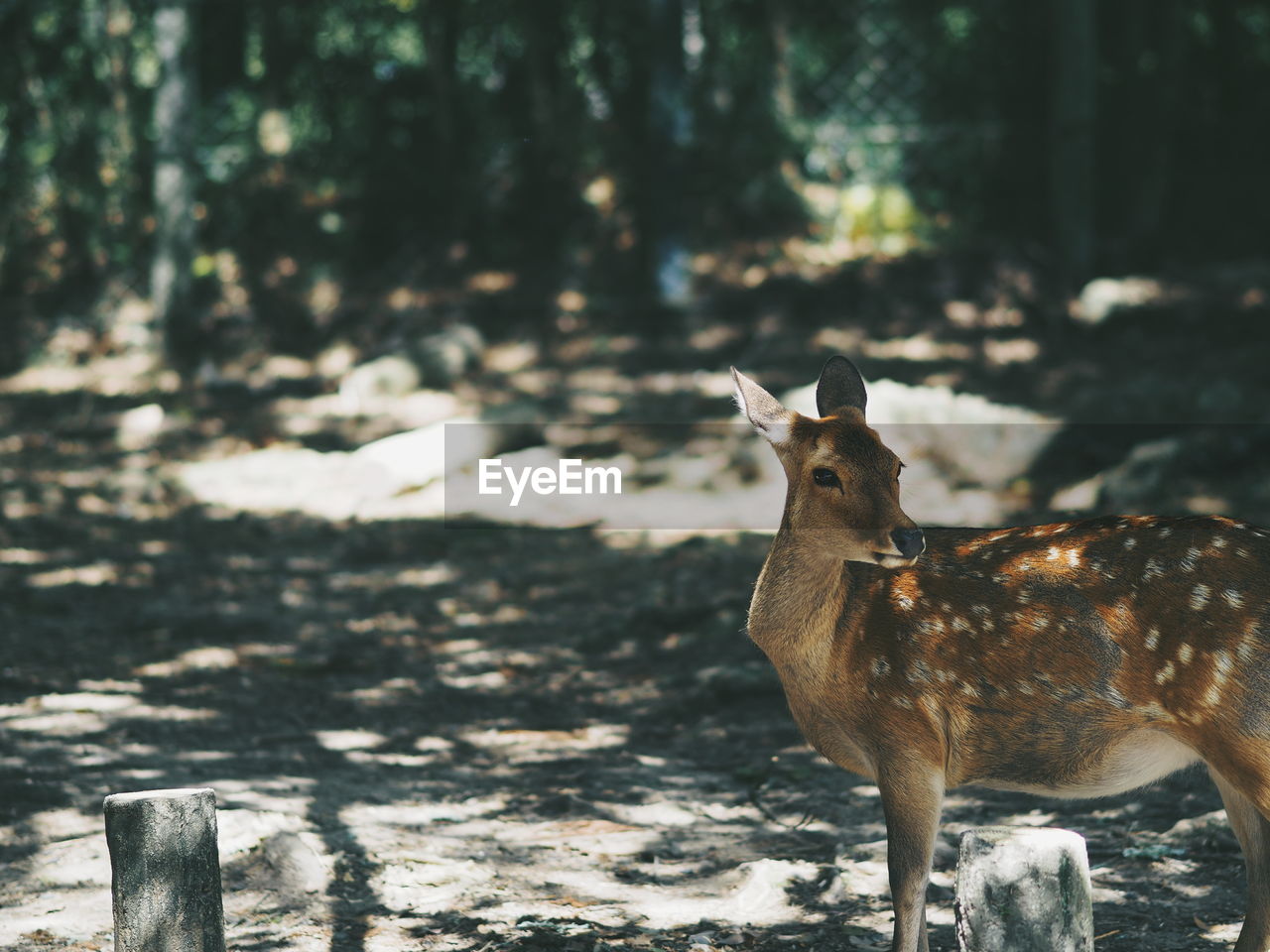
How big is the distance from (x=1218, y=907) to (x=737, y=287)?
12.5 meters

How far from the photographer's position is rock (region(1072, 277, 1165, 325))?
45.3 feet

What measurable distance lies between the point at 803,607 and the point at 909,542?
52cm

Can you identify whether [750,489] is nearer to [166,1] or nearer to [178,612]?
[178,612]

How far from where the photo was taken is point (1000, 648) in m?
3.75

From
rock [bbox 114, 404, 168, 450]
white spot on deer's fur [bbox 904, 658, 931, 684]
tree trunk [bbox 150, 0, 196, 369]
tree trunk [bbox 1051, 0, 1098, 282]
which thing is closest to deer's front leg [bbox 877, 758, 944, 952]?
white spot on deer's fur [bbox 904, 658, 931, 684]

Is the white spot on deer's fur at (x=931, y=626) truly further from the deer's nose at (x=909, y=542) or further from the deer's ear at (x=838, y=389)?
the deer's ear at (x=838, y=389)

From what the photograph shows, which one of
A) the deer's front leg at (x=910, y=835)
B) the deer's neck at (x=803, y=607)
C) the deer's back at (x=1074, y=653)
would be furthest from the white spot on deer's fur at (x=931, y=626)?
the deer's front leg at (x=910, y=835)

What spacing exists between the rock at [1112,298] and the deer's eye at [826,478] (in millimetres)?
10899

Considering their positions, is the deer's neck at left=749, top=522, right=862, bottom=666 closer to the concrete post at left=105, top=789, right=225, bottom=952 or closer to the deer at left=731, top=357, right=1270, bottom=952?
the deer at left=731, top=357, right=1270, bottom=952

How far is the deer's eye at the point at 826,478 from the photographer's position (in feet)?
12.3

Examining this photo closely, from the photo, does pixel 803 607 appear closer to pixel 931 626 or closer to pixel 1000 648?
pixel 931 626

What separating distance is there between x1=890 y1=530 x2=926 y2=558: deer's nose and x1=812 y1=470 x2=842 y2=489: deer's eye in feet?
0.95

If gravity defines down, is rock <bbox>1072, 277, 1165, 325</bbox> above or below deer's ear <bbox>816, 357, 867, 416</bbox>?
above

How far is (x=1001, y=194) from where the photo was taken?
17.0 meters
